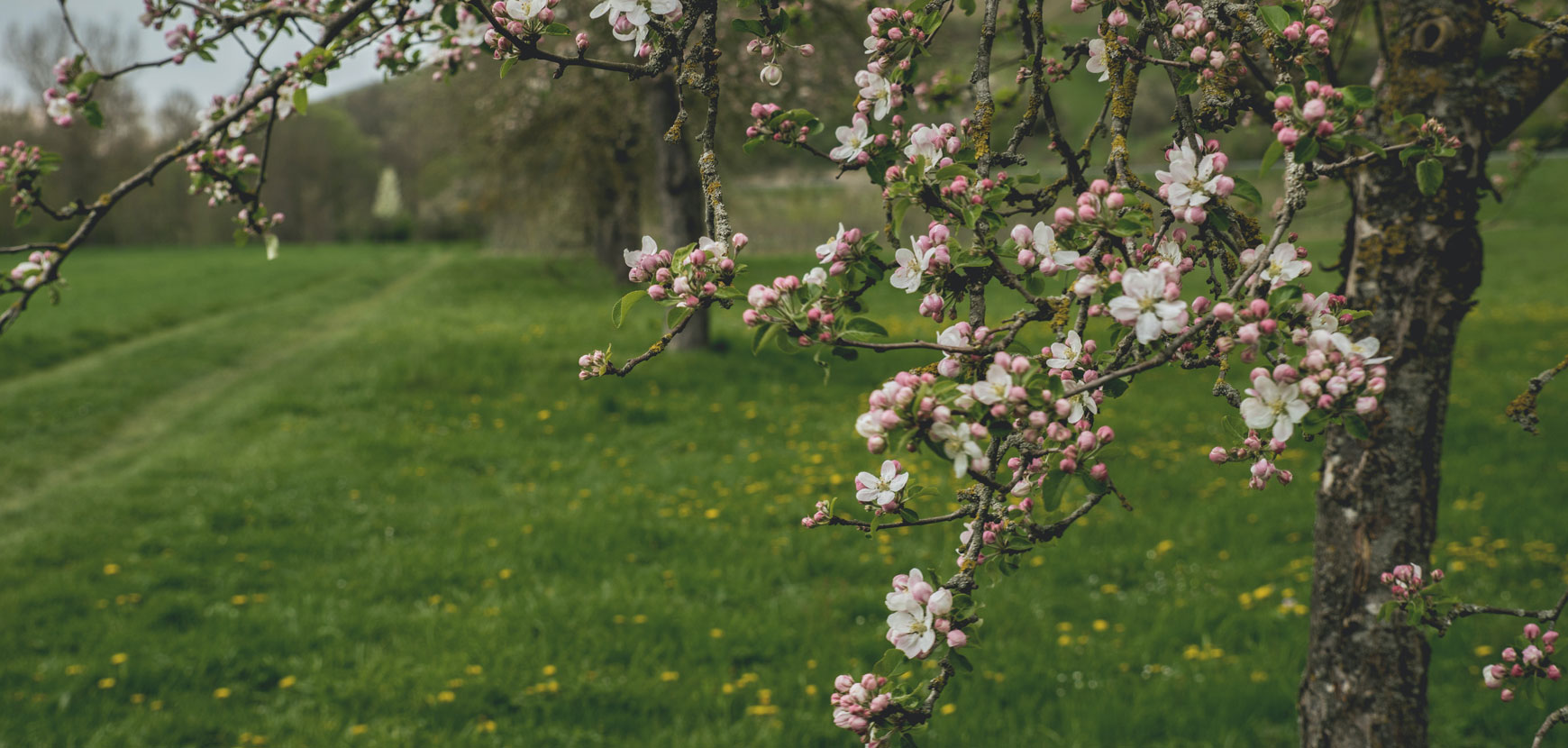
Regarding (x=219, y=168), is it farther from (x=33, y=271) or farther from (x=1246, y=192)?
(x=1246, y=192)

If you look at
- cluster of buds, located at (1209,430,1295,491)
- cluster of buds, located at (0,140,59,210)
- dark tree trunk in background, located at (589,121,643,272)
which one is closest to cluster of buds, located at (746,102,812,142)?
cluster of buds, located at (1209,430,1295,491)

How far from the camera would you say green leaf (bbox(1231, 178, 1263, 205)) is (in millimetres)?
1567

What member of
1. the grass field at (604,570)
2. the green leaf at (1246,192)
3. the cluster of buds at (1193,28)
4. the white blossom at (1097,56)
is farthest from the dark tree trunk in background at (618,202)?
the green leaf at (1246,192)

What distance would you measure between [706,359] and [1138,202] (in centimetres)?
1164

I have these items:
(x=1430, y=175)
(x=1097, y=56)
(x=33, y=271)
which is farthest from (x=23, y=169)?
(x=1430, y=175)

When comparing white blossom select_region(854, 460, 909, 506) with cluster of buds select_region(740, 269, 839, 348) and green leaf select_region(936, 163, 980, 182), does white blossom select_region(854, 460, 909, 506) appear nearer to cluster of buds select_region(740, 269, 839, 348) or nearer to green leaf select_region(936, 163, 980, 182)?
cluster of buds select_region(740, 269, 839, 348)

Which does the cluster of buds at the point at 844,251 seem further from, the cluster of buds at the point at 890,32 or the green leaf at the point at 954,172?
the cluster of buds at the point at 890,32

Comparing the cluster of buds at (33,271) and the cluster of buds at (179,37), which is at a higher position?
the cluster of buds at (179,37)

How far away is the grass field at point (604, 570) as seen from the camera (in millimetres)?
4980

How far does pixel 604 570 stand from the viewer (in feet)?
21.9

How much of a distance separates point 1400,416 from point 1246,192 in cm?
200

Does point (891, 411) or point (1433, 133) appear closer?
point (891, 411)

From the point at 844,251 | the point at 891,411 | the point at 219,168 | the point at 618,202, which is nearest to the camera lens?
the point at 891,411

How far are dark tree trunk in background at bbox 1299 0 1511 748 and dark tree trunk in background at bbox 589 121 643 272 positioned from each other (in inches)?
337
